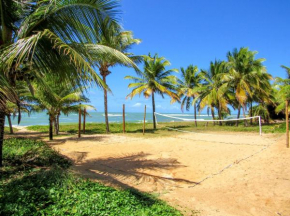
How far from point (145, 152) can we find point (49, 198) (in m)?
4.48

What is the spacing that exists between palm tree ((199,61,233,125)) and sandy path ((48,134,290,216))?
10349 mm

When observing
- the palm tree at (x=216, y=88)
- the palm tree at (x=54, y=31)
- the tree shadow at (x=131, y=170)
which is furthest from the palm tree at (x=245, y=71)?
the palm tree at (x=54, y=31)

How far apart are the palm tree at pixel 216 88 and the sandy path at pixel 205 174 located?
10.3 m

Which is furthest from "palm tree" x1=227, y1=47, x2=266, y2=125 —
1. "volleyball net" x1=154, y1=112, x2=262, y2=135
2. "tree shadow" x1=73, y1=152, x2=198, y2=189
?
"tree shadow" x1=73, y1=152, x2=198, y2=189

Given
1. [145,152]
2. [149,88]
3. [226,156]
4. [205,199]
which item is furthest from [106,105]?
[205,199]

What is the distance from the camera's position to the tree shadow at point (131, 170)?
438 cm

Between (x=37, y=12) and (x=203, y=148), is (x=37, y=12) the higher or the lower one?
the higher one

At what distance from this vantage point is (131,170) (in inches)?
202

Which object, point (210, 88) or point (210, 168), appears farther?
point (210, 88)

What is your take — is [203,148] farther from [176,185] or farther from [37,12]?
[37,12]

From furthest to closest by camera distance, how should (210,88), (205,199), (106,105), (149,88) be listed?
1. (210,88)
2. (149,88)
3. (106,105)
4. (205,199)

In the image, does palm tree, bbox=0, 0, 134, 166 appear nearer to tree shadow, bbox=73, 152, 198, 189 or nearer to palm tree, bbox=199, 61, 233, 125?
tree shadow, bbox=73, 152, 198, 189

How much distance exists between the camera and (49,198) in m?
2.91

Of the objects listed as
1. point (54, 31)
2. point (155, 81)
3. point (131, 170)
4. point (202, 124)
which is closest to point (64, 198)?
point (131, 170)
